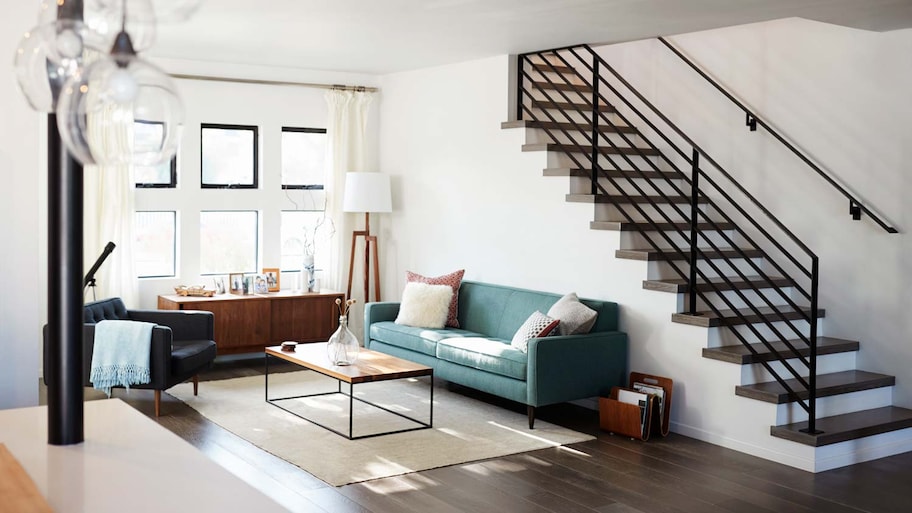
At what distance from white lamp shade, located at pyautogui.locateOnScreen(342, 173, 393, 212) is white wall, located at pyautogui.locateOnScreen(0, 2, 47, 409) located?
3933 millimetres

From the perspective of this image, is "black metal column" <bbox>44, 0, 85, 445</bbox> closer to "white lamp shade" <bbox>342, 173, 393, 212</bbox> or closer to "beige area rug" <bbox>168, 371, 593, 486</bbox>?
"beige area rug" <bbox>168, 371, 593, 486</bbox>

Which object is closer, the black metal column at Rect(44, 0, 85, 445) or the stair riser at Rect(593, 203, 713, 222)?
the black metal column at Rect(44, 0, 85, 445)

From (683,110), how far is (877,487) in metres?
3.49

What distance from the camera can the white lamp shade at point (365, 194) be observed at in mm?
8531

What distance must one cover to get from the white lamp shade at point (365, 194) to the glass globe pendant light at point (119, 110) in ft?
22.6

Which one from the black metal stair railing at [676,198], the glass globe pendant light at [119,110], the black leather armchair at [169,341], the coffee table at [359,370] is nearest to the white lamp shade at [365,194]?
the black metal stair railing at [676,198]

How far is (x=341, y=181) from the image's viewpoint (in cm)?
891

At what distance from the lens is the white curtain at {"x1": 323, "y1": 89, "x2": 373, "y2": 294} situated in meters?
8.86

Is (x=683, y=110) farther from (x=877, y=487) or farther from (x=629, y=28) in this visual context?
(x=877, y=487)

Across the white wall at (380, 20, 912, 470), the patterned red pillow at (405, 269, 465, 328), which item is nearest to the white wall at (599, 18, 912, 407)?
the white wall at (380, 20, 912, 470)

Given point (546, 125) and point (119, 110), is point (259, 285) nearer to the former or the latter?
point (546, 125)

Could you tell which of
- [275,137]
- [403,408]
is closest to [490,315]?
[403,408]

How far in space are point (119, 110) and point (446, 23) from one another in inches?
189

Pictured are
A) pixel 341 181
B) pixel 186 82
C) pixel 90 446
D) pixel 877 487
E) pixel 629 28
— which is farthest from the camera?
pixel 341 181
